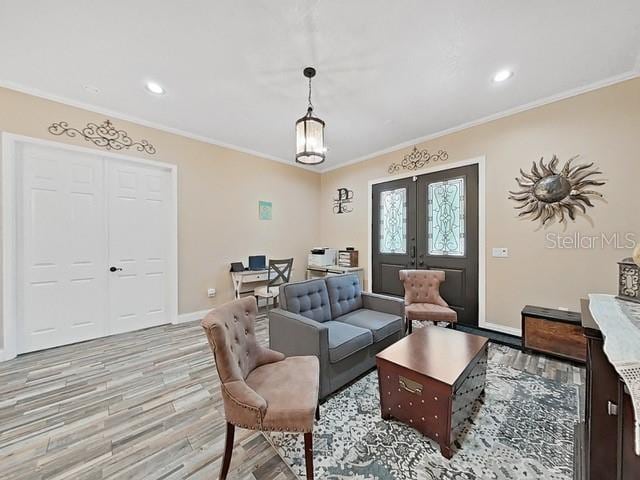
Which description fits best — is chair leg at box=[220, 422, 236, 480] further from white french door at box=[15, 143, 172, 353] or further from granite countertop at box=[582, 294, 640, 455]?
white french door at box=[15, 143, 172, 353]

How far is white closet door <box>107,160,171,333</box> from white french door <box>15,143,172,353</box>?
0.01 metres

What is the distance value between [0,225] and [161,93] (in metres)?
2.20

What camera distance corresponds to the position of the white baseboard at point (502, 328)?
3.28 meters

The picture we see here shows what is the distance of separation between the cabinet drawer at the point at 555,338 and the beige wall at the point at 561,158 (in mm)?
454

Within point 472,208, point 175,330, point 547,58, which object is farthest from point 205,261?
point 547,58

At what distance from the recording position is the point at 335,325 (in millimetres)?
2543

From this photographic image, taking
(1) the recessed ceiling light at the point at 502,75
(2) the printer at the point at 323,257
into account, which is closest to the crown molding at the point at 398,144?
(1) the recessed ceiling light at the point at 502,75

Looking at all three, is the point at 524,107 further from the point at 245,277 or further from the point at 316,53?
the point at 245,277

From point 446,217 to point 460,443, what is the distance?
9.91 feet

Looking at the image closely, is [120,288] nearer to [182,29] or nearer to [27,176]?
[27,176]

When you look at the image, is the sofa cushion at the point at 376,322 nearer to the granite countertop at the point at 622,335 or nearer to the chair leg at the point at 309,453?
the chair leg at the point at 309,453

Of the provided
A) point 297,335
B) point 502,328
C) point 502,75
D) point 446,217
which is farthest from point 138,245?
point 502,328

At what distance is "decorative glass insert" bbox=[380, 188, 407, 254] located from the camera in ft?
14.7

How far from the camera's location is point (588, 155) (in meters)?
2.80
